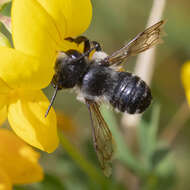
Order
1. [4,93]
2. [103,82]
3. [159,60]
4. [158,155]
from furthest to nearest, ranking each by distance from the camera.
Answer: [159,60] < [158,155] < [103,82] < [4,93]

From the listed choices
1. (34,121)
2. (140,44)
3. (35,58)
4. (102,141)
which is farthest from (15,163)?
(140,44)

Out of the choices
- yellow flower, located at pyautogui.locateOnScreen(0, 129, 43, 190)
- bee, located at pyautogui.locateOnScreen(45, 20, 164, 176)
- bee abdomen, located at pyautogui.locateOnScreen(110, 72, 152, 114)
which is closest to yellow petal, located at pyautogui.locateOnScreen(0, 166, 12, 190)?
yellow flower, located at pyautogui.locateOnScreen(0, 129, 43, 190)

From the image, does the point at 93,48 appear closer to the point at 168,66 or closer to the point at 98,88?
the point at 98,88

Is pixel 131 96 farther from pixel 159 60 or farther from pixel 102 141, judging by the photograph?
pixel 159 60

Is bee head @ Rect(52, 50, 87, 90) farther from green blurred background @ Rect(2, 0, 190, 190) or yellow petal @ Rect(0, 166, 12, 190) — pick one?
green blurred background @ Rect(2, 0, 190, 190)

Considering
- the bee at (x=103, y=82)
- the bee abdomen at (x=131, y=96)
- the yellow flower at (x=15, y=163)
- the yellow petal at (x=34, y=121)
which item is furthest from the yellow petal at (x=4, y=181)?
the bee abdomen at (x=131, y=96)

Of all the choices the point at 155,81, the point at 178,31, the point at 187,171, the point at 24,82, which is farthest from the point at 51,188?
the point at 178,31

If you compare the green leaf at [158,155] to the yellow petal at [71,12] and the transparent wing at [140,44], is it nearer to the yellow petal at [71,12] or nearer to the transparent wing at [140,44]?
the transparent wing at [140,44]
